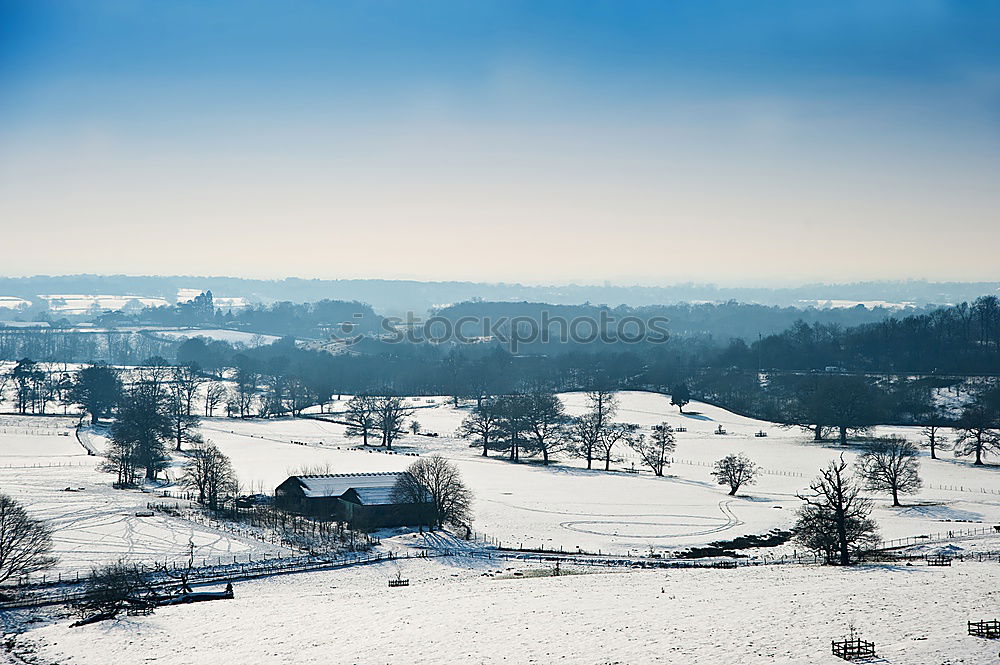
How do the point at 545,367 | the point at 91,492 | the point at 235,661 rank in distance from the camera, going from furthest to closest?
1. the point at 545,367
2. the point at 91,492
3. the point at 235,661

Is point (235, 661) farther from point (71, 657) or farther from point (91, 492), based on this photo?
point (91, 492)

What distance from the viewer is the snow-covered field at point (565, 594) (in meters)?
22.9

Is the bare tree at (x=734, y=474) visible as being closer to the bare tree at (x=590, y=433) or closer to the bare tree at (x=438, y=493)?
the bare tree at (x=590, y=433)

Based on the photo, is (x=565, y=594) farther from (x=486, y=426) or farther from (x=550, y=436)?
(x=486, y=426)

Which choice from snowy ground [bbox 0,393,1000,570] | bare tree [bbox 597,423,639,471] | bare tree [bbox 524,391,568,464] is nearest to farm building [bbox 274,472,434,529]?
snowy ground [bbox 0,393,1000,570]

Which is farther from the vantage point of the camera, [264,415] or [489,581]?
[264,415]

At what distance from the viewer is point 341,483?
48.6 m

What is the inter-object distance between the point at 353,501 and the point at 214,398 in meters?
60.1

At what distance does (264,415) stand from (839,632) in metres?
80.2

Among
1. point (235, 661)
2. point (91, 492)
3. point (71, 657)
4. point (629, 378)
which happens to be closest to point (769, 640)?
point (235, 661)

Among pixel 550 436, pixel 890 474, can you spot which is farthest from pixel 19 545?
pixel 890 474

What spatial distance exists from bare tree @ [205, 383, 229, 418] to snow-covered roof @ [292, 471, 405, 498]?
166 feet

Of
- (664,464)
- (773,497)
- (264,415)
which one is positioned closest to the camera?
(773,497)

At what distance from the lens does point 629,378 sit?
117000 mm
